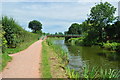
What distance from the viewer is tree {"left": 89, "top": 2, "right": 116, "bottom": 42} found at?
112ft

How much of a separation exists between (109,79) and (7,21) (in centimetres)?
1156

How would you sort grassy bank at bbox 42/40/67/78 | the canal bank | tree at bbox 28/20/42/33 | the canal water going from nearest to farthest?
grassy bank at bbox 42/40/67/78 → the canal bank → the canal water → tree at bbox 28/20/42/33

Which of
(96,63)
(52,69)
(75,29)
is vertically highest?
(75,29)

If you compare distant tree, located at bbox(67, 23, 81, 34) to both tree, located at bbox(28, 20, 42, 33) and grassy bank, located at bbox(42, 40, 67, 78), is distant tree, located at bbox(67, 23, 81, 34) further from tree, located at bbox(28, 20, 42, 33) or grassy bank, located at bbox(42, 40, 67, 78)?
grassy bank, located at bbox(42, 40, 67, 78)

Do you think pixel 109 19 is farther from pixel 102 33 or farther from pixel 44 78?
pixel 44 78

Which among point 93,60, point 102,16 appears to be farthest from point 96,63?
point 102,16

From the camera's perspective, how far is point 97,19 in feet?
114

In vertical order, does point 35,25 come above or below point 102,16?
above

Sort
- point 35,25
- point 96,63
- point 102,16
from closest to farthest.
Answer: point 96,63 < point 102,16 < point 35,25

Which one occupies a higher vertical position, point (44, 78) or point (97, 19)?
point (97, 19)

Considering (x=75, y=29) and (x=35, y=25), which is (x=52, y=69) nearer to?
(x=75, y=29)

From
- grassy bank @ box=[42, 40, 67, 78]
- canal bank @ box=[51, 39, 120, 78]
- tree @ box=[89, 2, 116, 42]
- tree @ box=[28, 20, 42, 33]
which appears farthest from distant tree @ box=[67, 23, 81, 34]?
grassy bank @ box=[42, 40, 67, 78]

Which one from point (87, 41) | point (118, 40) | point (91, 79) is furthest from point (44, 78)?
point (87, 41)

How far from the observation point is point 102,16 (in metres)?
34.5
